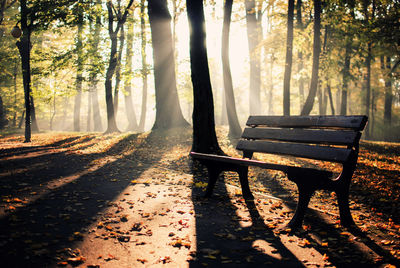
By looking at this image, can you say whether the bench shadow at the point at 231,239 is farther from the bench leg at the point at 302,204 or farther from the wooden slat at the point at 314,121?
the wooden slat at the point at 314,121

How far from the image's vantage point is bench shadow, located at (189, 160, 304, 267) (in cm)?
270

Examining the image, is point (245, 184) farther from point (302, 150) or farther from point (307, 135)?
point (307, 135)

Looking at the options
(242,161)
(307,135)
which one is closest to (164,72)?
(307,135)

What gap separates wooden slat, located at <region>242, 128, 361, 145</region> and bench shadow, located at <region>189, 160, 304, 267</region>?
1.11 meters

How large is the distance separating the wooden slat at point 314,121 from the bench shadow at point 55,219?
2729 mm

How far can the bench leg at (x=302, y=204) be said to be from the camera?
3.36 m

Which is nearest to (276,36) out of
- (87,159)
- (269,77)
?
(87,159)

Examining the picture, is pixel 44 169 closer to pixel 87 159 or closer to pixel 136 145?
pixel 87 159

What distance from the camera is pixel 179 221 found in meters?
3.66

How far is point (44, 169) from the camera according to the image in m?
6.62

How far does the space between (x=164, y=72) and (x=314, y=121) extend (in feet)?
33.5

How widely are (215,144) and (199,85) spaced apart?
1468mm

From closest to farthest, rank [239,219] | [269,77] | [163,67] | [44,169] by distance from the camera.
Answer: [239,219] → [44,169] → [163,67] → [269,77]

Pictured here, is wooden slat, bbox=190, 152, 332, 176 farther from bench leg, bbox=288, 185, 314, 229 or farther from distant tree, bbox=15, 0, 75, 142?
distant tree, bbox=15, 0, 75, 142
